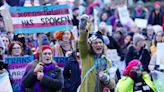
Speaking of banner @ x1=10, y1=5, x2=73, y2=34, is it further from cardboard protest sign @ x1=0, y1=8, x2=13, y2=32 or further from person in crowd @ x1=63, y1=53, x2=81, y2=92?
person in crowd @ x1=63, y1=53, x2=81, y2=92

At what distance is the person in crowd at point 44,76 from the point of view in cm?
1005

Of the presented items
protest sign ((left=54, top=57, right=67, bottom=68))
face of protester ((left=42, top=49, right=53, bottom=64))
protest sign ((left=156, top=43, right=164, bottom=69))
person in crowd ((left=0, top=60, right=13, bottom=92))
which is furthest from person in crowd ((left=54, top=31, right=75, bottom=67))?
person in crowd ((left=0, top=60, right=13, bottom=92))

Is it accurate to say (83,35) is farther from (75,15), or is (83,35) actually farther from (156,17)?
(156,17)

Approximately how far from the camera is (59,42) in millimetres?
12703

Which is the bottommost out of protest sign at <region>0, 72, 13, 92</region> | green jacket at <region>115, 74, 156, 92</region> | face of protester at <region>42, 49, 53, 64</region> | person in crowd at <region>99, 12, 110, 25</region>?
green jacket at <region>115, 74, 156, 92</region>

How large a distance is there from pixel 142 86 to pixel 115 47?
5364 mm

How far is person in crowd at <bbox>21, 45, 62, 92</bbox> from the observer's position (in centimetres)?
1005

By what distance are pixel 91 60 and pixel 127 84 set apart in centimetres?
120

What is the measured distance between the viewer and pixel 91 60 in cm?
1039

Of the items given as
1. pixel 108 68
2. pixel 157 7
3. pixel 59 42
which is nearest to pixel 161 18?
pixel 157 7

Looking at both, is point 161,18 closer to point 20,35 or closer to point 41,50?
point 20,35

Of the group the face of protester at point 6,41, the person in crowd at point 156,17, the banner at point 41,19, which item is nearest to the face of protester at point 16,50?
the banner at point 41,19

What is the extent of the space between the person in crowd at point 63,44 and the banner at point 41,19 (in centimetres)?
28

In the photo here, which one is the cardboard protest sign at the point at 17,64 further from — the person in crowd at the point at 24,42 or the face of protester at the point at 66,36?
the face of protester at the point at 66,36
